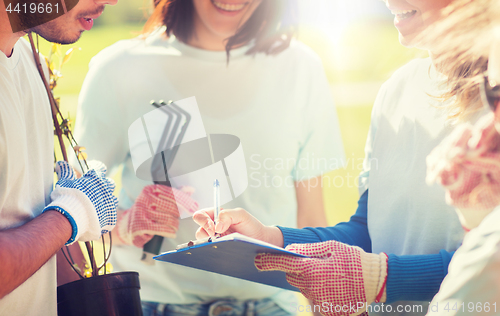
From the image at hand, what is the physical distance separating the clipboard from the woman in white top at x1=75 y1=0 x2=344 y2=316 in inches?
20.4

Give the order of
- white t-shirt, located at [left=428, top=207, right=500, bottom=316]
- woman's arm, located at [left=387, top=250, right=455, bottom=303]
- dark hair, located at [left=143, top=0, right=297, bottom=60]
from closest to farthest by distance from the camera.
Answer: white t-shirt, located at [left=428, top=207, right=500, bottom=316]
woman's arm, located at [left=387, top=250, right=455, bottom=303]
dark hair, located at [left=143, top=0, right=297, bottom=60]

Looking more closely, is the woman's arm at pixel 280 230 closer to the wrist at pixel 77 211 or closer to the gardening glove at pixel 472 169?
the wrist at pixel 77 211

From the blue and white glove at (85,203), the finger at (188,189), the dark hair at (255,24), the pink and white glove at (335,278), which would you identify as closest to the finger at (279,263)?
the pink and white glove at (335,278)

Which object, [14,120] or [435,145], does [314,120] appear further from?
[14,120]

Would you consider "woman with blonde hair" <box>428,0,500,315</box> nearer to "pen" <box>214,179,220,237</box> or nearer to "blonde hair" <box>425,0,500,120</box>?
"blonde hair" <box>425,0,500,120</box>

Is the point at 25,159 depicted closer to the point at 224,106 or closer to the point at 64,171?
the point at 64,171

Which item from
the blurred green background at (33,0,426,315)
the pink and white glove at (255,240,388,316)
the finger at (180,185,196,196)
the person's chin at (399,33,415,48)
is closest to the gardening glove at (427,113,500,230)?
the pink and white glove at (255,240,388,316)

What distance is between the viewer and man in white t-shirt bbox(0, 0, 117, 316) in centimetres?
78

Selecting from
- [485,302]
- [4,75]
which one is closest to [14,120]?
[4,75]

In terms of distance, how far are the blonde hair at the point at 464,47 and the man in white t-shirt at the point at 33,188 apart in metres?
0.90

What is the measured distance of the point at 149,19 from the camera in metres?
1.60

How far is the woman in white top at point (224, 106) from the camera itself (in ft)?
4.91

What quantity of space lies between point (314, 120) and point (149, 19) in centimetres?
77

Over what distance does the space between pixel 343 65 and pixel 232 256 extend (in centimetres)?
1427
